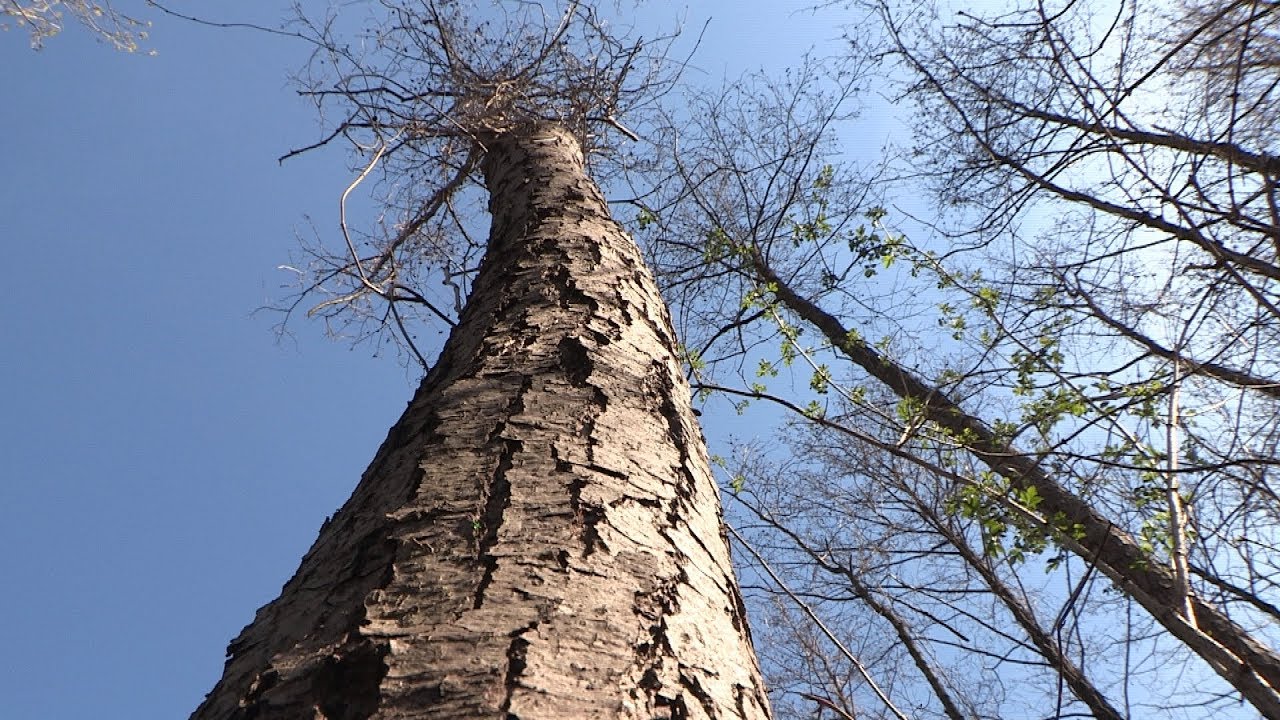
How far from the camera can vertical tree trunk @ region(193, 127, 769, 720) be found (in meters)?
0.63

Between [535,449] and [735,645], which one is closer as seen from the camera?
[735,645]

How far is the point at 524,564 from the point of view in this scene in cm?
75

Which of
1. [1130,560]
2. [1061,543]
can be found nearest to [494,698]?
[1061,543]

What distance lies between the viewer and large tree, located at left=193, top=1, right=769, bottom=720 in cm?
63

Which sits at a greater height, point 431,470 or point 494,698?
point 431,470

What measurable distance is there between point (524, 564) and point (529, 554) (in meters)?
0.02

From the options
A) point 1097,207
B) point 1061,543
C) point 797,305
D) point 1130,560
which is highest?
point 797,305

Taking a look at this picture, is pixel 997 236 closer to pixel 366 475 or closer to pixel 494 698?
pixel 366 475

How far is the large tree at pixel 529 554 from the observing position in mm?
634

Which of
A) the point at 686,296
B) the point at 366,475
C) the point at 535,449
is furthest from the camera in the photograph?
the point at 686,296

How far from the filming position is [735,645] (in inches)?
33.5

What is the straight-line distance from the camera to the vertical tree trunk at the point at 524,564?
0.63 m

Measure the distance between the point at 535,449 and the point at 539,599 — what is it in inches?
10.8

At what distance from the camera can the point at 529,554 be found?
2.52ft
